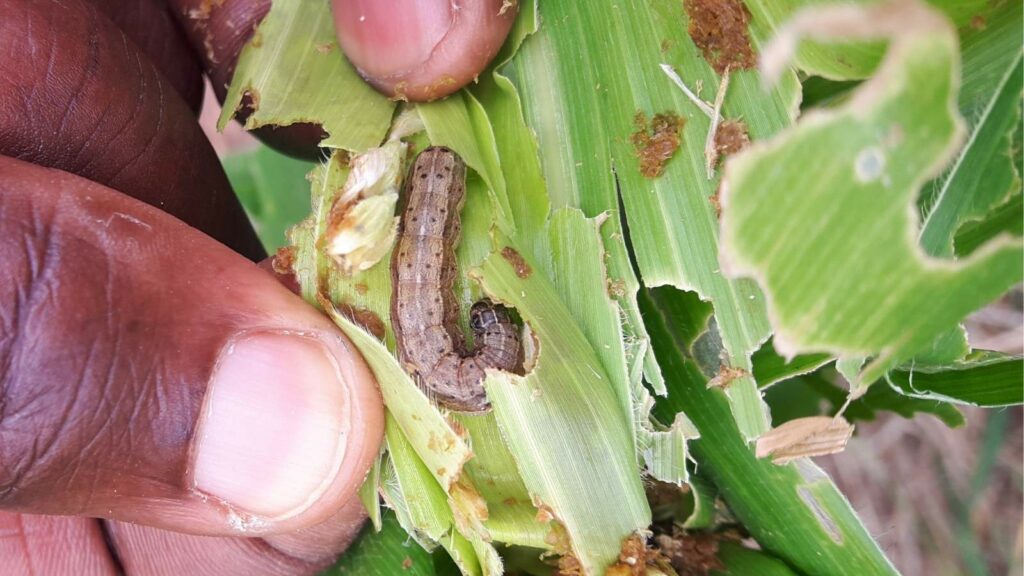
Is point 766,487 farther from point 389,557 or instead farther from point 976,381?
point 389,557

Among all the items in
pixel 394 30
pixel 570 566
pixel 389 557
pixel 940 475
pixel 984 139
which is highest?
pixel 394 30

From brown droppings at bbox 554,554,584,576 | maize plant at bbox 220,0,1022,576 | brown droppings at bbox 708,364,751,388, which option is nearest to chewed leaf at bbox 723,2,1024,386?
maize plant at bbox 220,0,1022,576

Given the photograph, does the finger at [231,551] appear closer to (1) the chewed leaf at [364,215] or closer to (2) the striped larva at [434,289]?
(2) the striped larva at [434,289]

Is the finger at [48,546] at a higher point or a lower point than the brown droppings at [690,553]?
lower

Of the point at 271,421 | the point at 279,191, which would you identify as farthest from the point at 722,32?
the point at 279,191

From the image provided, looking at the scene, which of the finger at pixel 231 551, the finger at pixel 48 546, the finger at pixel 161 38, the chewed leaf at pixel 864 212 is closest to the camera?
the chewed leaf at pixel 864 212

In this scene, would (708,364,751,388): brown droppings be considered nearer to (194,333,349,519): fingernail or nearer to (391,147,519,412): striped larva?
(391,147,519,412): striped larva

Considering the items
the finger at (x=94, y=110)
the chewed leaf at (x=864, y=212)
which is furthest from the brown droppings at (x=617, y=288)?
the finger at (x=94, y=110)

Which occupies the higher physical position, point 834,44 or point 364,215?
point 834,44
